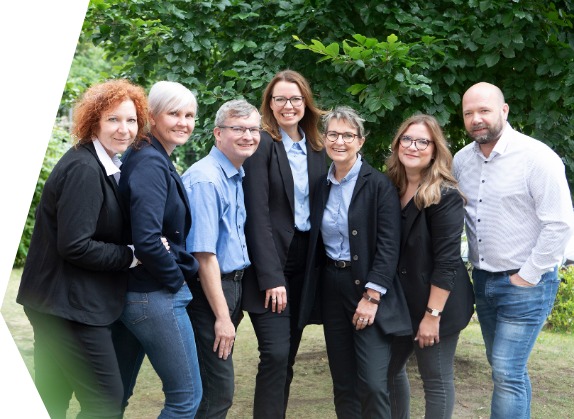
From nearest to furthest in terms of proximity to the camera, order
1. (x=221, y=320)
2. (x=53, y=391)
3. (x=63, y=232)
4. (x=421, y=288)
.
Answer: (x=63, y=232) → (x=53, y=391) → (x=221, y=320) → (x=421, y=288)

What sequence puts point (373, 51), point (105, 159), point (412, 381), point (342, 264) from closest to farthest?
point (105, 159) < point (342, 264) < point (373, 51) < point (412, 381)

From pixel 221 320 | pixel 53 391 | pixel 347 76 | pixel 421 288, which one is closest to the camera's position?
pixel 53 391

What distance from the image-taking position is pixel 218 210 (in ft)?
12.7

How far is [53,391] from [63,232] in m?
0.93

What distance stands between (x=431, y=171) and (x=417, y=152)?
0.43 ft

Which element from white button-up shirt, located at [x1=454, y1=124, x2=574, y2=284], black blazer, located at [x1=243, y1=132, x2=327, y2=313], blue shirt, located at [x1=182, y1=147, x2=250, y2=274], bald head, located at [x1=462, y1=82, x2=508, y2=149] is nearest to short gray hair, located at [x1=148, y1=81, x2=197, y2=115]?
blue shirt, located at [x1=182, y1=147, x2=250, y2=274]

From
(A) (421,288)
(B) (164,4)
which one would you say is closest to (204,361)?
(A) (421,288)

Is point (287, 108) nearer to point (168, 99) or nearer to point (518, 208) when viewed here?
point (168, 99)

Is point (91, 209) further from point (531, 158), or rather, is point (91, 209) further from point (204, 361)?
point (531, 158)

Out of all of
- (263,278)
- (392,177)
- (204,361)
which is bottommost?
(204,361)

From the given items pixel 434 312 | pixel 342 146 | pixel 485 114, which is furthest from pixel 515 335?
pixel 342 146

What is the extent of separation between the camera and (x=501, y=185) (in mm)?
4070

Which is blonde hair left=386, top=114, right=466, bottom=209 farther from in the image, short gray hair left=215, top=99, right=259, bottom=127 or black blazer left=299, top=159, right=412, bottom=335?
short gray hair left=215, top=99, right=259, bottom=127

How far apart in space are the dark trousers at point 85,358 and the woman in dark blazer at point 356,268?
49.9 inches
